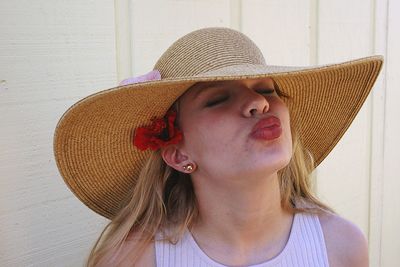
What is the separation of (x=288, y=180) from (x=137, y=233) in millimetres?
440

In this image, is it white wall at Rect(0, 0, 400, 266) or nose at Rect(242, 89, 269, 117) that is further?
white wall at Rect(0, 0, 400, 266)

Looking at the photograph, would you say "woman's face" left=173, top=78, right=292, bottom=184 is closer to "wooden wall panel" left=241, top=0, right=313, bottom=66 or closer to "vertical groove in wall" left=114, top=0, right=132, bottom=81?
"vertical groove in wall" left=114, top=0, right=132, bottom=81

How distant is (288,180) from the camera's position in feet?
5.22

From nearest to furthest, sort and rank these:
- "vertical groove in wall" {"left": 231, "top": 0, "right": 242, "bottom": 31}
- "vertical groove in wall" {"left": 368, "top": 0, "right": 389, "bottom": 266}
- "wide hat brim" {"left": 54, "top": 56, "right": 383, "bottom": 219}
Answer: "wide hat brim" {"left": 54, "top": 56, "right": 383, "bottom": 219}
"vertical groove in wall" {"left": 231, "top": 0, "right": 242, "bottom": 31}
"vertical groove in wall" {"left": 368, "top": 0, "right": 389, "bottom": 266}

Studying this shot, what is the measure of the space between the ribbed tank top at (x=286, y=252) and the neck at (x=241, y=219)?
0.02 m

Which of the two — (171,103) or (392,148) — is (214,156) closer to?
(171,103)

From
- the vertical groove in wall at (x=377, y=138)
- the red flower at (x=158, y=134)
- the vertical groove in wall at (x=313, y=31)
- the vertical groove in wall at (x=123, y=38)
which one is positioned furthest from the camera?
the vertical groove in wall at (x=377, y=138)

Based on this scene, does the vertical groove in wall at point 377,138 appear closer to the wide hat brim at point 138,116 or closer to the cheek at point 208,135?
the wide hat brim at point 138,116

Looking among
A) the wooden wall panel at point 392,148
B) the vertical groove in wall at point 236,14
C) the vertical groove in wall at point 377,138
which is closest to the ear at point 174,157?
the vertical groove in wall at point 236,14

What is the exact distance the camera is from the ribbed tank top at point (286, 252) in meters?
1.43

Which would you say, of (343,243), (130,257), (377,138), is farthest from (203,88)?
(377,138)

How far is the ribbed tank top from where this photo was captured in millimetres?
1426

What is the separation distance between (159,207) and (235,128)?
14.5 inches

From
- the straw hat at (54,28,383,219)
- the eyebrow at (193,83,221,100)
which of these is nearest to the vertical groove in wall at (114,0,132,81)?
the straw hat at (54,28,383,219)
